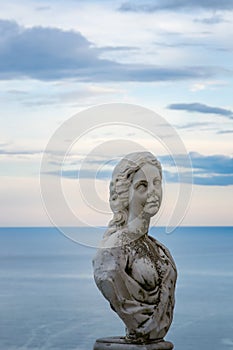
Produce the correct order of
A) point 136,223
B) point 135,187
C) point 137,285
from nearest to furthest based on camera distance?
point 137,285, point 135,187, point 136,223

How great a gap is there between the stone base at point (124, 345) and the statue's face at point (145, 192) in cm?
150

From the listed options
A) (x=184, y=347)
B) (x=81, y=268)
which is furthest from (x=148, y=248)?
(x=81, y=268)

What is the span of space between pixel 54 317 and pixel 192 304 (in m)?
7.83

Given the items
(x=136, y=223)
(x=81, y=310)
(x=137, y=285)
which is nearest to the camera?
(x=137, y=285)

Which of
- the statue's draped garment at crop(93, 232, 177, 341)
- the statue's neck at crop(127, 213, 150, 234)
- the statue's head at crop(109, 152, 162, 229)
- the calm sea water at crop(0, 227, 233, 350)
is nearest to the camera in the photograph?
the statue's draped garment at crop(93, 232, 177, 341)

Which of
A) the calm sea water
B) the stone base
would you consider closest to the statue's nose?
the stone base

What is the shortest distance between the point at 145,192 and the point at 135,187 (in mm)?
130

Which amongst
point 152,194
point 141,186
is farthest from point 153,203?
point 141,186

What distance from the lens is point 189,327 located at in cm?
4734

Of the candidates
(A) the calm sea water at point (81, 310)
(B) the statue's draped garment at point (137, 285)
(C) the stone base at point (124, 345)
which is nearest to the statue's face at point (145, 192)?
(B) the statue's draped garment at point (137, 285)

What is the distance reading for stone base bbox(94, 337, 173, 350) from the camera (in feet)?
41.3

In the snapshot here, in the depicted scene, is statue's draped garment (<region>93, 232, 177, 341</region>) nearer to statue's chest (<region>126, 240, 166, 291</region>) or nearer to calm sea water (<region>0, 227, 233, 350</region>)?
statue's chest (<region>126, 240, 166, 291</region>)

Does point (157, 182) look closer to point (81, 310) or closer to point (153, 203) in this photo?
point (153, 203)

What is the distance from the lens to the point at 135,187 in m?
12.7
